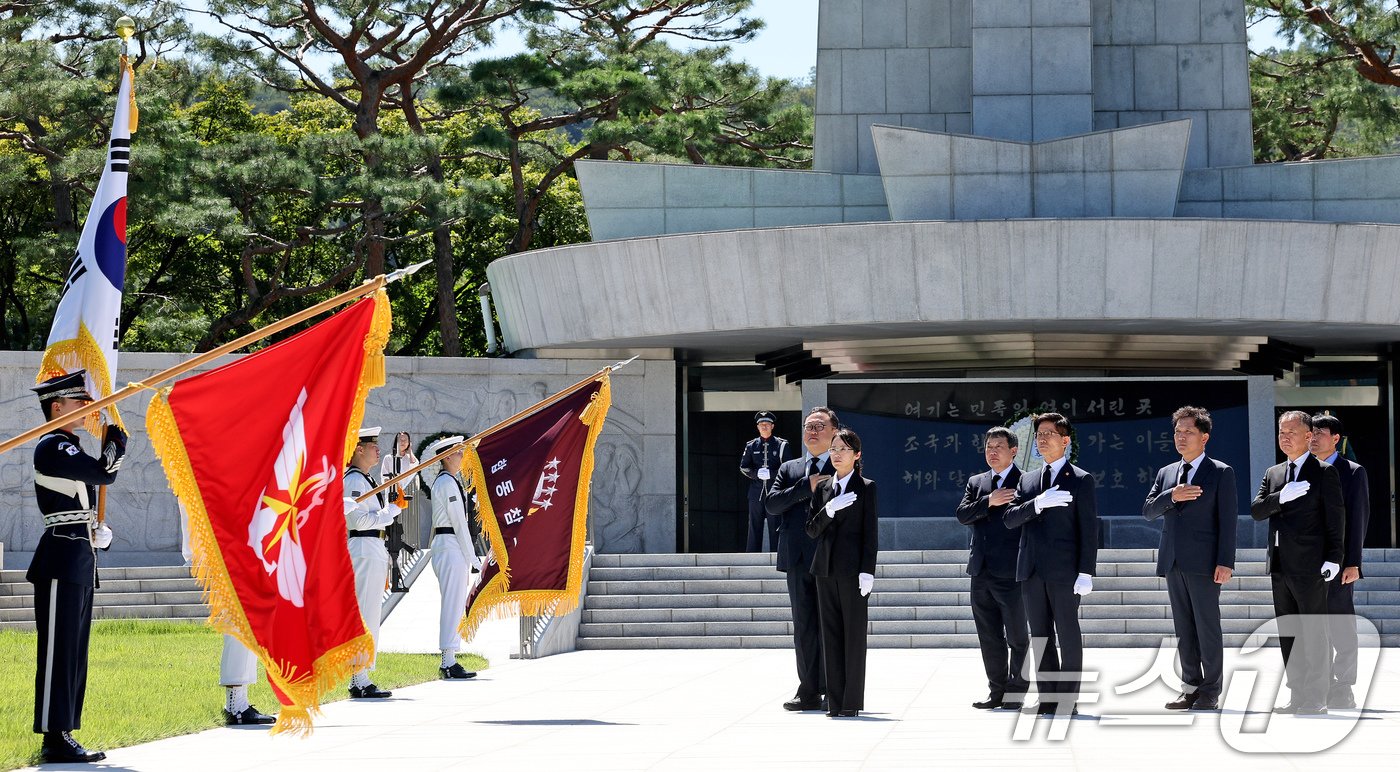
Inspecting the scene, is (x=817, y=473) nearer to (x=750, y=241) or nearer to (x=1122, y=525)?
(x=750, y=241)

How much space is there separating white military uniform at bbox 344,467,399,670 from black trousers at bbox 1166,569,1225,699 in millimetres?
5248

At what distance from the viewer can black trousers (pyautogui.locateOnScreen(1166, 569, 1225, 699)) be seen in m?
9.05

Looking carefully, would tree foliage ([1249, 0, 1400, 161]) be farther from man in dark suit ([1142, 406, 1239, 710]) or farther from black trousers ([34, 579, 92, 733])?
black trousers ([34, 579, 92, 733])

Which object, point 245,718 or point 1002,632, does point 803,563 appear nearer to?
point 1002,632

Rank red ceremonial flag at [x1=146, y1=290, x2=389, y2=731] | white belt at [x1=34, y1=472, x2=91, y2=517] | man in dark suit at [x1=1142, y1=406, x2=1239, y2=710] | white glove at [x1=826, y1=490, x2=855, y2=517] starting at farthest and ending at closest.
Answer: man in dark suit at [x1=1142, y1=406, x2=1239, y2=710]
white glove at [x1=826, y1=490, x2=855, y2=517]
white belt at [x1=34, y1=472, x2=91, y2=517]
red ceremonial flag at [x1=146, y1=290, x2=389, y2=731]

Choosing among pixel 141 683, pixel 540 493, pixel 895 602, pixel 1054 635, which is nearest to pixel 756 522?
pixel 895 602

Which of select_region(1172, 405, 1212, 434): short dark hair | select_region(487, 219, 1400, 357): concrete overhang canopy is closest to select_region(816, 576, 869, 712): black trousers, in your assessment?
select_region(1172, 405, 1212, 434): short dark hair

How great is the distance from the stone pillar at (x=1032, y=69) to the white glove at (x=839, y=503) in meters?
12.7

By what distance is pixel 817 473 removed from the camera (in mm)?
9258

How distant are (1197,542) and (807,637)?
7.59ft

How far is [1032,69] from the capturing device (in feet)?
68.2

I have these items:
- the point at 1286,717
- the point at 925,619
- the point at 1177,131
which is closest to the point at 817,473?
the point at 1286,717

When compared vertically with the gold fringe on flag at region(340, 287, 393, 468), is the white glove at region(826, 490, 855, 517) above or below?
below

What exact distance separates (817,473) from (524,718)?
86.0 inches
